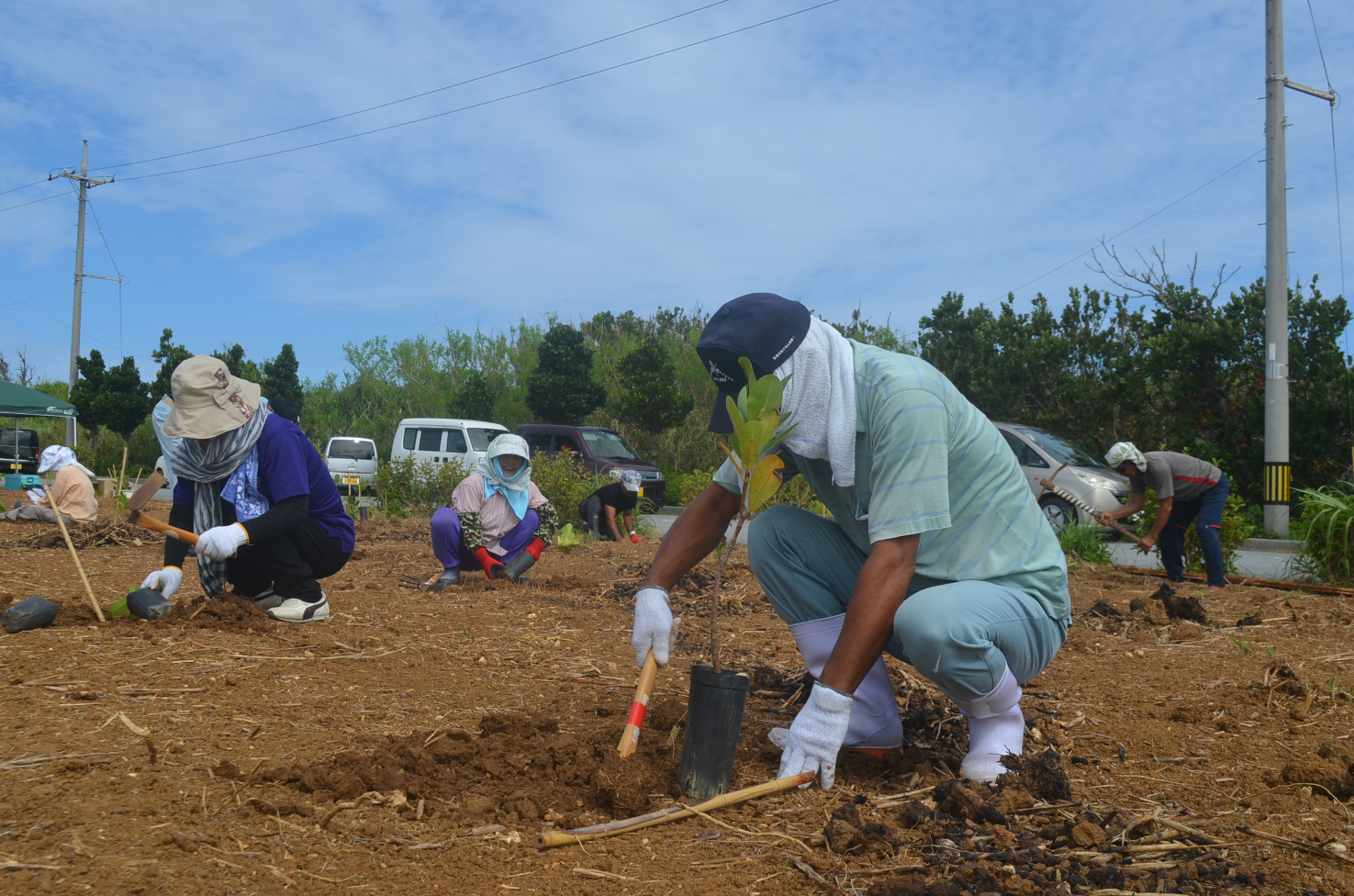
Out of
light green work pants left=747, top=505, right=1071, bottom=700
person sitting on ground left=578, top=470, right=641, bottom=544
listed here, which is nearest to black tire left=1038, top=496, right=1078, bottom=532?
person sitting on ground left=578, top=470, right=641, bottom=544

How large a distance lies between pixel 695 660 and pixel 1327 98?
11893mm

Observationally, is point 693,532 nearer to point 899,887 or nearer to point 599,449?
point 899,887

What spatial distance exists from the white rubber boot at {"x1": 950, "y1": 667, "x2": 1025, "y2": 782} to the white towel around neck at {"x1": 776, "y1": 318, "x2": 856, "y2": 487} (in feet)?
2.06

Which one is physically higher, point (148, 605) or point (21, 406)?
point (21, 406)

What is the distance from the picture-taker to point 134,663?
298 centimetres

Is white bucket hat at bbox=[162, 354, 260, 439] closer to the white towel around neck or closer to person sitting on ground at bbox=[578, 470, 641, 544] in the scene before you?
the white towel around neck

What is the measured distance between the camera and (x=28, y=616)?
11.2 feet

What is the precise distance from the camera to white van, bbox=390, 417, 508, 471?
1502 centimetres

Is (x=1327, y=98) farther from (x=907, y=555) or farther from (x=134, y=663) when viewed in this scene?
(x=134, y=663)

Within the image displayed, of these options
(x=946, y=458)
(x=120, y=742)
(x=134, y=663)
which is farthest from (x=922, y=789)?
(x=134, y=663)

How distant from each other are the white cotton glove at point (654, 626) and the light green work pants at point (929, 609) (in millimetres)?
346

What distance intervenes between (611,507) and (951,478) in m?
7.89

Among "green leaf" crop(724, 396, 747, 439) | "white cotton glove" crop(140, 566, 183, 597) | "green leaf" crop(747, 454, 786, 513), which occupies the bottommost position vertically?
"white cotton glove" crop(140, 566, 183, 597)

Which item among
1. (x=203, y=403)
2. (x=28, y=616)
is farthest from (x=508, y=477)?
(x=28, y=616)
